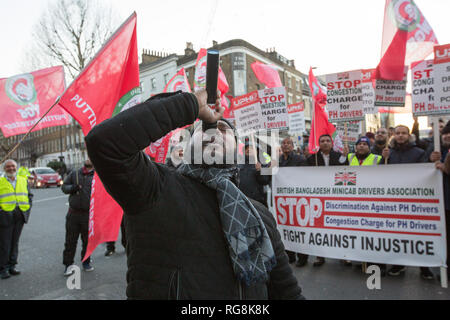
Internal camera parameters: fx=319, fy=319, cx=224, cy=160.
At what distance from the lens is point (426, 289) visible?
4.13 m

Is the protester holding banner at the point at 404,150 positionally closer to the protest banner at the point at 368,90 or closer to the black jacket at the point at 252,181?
the black jacket at the point at 252,181

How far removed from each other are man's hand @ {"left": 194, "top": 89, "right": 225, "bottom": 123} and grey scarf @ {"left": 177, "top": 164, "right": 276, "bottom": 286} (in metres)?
0.26

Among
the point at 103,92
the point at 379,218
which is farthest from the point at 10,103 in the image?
the point at 379,218

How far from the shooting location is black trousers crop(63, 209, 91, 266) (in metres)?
5.31

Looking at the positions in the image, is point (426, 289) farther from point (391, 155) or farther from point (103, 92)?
point (103, 92)

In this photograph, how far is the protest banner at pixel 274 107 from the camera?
734cm

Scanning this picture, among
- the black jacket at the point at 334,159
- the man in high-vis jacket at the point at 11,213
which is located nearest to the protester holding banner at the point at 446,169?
the black jacket at the point at 334,159

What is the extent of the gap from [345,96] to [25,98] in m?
5.24

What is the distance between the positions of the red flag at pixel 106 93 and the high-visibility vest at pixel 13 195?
328 cm

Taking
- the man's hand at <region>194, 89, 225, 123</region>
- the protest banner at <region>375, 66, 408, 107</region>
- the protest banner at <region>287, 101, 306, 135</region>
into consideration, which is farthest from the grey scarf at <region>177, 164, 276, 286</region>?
the protest banner at <region>287, 101, 306, 135</region>

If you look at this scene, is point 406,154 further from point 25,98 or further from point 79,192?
point 25,98

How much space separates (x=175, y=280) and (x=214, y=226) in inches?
11.1

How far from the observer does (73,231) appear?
5398mm

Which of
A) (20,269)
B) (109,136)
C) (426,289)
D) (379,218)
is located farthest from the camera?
(20,269)
